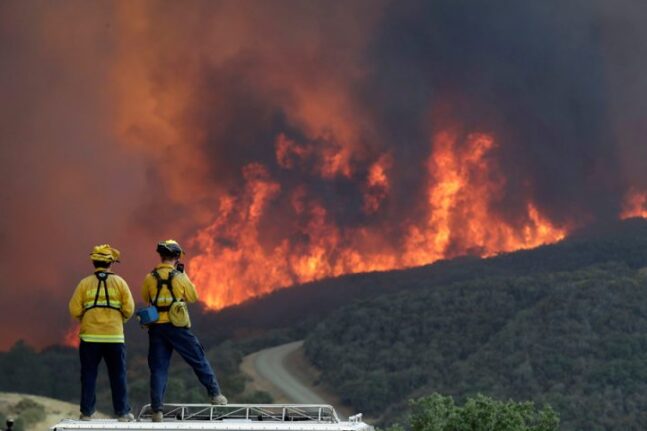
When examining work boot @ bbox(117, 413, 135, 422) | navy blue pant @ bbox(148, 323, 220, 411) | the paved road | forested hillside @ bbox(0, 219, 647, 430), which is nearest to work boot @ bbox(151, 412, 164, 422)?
work boot @ bbox(117, 413, 135, 422)

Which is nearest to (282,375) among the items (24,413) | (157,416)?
(24,413)

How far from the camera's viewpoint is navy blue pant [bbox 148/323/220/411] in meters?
16.1

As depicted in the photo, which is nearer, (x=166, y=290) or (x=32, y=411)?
(x=166, y=290)

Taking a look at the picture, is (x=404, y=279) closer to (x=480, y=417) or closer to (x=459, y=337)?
(x=459, y=337)

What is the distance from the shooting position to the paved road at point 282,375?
422 ft

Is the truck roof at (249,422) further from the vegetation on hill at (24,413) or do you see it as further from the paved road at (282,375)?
the paved road at (282,375)

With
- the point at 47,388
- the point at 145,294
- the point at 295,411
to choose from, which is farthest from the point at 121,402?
the point at 47,388

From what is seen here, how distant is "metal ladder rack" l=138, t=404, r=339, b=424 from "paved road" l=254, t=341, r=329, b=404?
106 meters

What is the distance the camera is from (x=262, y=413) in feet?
44.5

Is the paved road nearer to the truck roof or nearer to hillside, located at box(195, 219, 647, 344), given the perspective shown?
hillside, located at box(195, 219, 647, 344)

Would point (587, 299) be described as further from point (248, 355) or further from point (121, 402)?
point (121, 402)

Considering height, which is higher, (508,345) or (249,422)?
(508,345)

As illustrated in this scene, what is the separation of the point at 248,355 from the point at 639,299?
42.2m

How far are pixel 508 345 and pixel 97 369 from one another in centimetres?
12521
